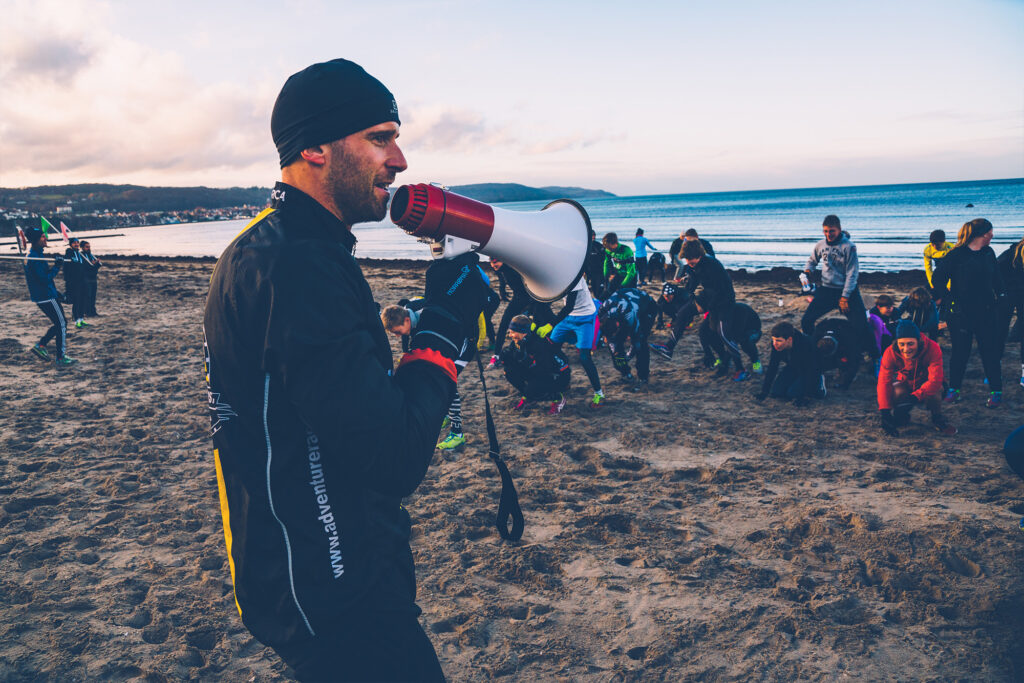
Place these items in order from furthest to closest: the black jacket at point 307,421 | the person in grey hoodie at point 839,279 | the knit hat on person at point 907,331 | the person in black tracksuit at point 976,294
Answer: the person in grey hoodie at point 839,279
the person in black tracksuit at point 976,294
the knit hat on person at point 907,331
the black jacket at point 307,421

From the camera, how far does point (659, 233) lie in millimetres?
51031

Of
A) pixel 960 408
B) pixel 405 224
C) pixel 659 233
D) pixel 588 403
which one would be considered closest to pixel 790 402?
pixel 960 408

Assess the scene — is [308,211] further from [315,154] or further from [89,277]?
[89,277]

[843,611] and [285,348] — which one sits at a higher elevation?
[285,348]

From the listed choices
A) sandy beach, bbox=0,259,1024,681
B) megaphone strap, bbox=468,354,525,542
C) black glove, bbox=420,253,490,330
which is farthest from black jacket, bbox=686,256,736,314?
black glove, bbox=420,253,490,330

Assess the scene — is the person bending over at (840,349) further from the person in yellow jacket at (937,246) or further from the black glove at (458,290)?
the black glove at (458,290)

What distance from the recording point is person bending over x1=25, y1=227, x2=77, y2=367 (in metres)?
9.05

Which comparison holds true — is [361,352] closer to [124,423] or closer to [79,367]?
[124,423]

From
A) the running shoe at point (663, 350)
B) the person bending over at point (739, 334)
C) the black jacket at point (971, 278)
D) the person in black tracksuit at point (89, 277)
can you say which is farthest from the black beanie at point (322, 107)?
the person in black tracksuit at point (89, 277)

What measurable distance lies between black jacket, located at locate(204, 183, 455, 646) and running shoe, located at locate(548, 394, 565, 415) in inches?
226

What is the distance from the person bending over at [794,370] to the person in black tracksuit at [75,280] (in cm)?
1219

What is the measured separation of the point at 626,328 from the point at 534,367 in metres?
1.59

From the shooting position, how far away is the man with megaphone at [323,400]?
48.1 inches

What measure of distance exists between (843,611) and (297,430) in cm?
343
